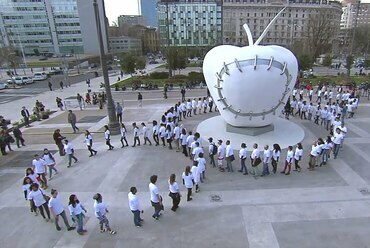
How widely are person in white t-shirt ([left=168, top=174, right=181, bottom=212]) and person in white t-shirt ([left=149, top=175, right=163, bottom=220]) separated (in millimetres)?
429

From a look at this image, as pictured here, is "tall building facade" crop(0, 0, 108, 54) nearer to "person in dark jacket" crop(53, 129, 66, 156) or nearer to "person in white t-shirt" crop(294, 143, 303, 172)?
"person in dark jacket" crop(53, 129, 66, 156)

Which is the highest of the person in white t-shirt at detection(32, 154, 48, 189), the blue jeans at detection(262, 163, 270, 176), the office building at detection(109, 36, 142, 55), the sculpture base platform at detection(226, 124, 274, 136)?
the office building at detection(109, 36, 142, 55)

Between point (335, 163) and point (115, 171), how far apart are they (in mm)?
9166

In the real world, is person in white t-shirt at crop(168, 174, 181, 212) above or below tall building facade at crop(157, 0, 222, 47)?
below

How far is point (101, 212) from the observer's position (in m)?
7.22

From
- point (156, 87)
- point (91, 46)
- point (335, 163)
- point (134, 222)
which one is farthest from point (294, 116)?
point (91, 46)

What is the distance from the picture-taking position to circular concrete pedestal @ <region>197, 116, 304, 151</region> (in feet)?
42.9

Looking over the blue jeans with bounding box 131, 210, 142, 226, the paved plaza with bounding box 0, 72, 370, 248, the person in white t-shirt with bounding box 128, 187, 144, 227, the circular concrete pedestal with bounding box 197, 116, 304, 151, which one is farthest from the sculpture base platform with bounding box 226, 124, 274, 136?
the blue jeans with bounding box 131, 210, 142, 226

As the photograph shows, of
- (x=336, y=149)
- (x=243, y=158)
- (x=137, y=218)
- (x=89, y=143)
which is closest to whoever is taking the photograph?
(x=137, y=218)

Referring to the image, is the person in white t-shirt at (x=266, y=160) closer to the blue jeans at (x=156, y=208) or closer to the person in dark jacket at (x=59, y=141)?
the blue jeans at (x=156, y=208)

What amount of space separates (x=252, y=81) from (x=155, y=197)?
23.5ft

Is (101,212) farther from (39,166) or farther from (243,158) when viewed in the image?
(243,158)

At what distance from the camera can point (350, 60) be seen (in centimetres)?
3103

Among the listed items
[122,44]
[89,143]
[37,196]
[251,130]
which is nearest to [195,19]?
[122,44]
